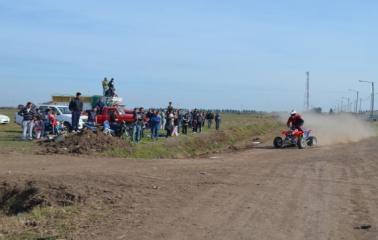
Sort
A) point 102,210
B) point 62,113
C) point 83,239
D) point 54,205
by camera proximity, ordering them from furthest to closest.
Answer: point 62,113
point 54,205
point 102,210
point 83,239

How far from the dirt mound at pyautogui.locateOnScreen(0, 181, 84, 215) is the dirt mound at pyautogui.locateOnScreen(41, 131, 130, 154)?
788cm

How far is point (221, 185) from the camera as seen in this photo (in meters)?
16.0

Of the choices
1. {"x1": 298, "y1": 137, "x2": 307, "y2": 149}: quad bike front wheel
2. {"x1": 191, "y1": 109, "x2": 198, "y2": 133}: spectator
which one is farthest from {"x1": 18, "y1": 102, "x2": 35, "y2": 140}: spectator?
{"x1": 191, "y1": 109, "x2": 198, "y2": 133}: spectator

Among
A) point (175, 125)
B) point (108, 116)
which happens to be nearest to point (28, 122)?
point (108, 116)

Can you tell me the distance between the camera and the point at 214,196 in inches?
555

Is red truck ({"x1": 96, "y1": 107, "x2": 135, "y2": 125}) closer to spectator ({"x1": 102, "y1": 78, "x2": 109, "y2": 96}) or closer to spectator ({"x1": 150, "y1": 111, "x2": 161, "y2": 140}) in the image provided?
spectator ({"x1": 102, "y1": 78, "x2": 109, "y2": 96})

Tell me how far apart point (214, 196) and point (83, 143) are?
12.1 m

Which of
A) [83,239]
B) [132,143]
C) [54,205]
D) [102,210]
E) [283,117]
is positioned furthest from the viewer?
[283,117]

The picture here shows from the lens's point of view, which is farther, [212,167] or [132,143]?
[132,143]

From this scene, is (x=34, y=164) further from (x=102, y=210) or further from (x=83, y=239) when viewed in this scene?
(x=83, y=239)

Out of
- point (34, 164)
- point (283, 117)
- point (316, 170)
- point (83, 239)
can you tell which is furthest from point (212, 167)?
point (283, 117)

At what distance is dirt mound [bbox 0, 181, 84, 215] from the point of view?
1431 centimetres

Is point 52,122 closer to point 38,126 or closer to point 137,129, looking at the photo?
point 38,126

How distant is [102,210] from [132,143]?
1521cm
